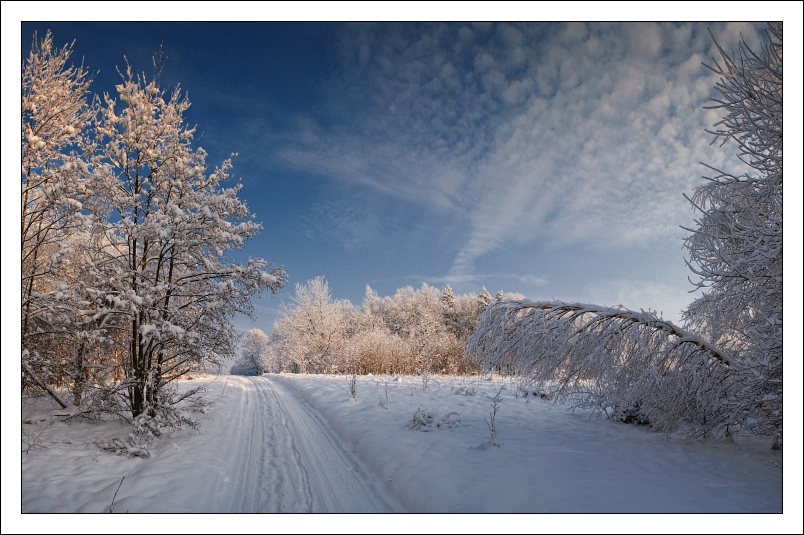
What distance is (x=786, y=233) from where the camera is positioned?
12.2ft

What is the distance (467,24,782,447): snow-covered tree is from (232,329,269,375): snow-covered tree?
168 feet

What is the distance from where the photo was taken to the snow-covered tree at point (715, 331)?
A: 4176 mm

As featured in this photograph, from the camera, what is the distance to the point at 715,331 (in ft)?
20.6

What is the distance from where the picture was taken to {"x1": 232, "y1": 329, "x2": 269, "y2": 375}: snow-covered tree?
5459cm

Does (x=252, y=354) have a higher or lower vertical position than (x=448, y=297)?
lower

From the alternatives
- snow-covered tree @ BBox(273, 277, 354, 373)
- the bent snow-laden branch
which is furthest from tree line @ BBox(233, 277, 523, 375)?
the bent snow-laden branch

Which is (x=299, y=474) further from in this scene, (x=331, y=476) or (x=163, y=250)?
(x=163, y=250)

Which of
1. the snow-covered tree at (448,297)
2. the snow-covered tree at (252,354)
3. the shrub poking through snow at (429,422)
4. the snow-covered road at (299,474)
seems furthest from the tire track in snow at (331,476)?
the snow-covered tree at (252,354)

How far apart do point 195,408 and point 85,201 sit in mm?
4565

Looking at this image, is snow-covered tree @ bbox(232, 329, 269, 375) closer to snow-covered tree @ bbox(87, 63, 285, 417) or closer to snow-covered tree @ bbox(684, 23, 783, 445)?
snow-covered tree @ bbox(87, 63, 285, 417)

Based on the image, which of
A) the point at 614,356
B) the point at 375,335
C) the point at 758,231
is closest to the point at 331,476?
the point at 614,356

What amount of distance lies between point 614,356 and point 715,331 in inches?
87.1
